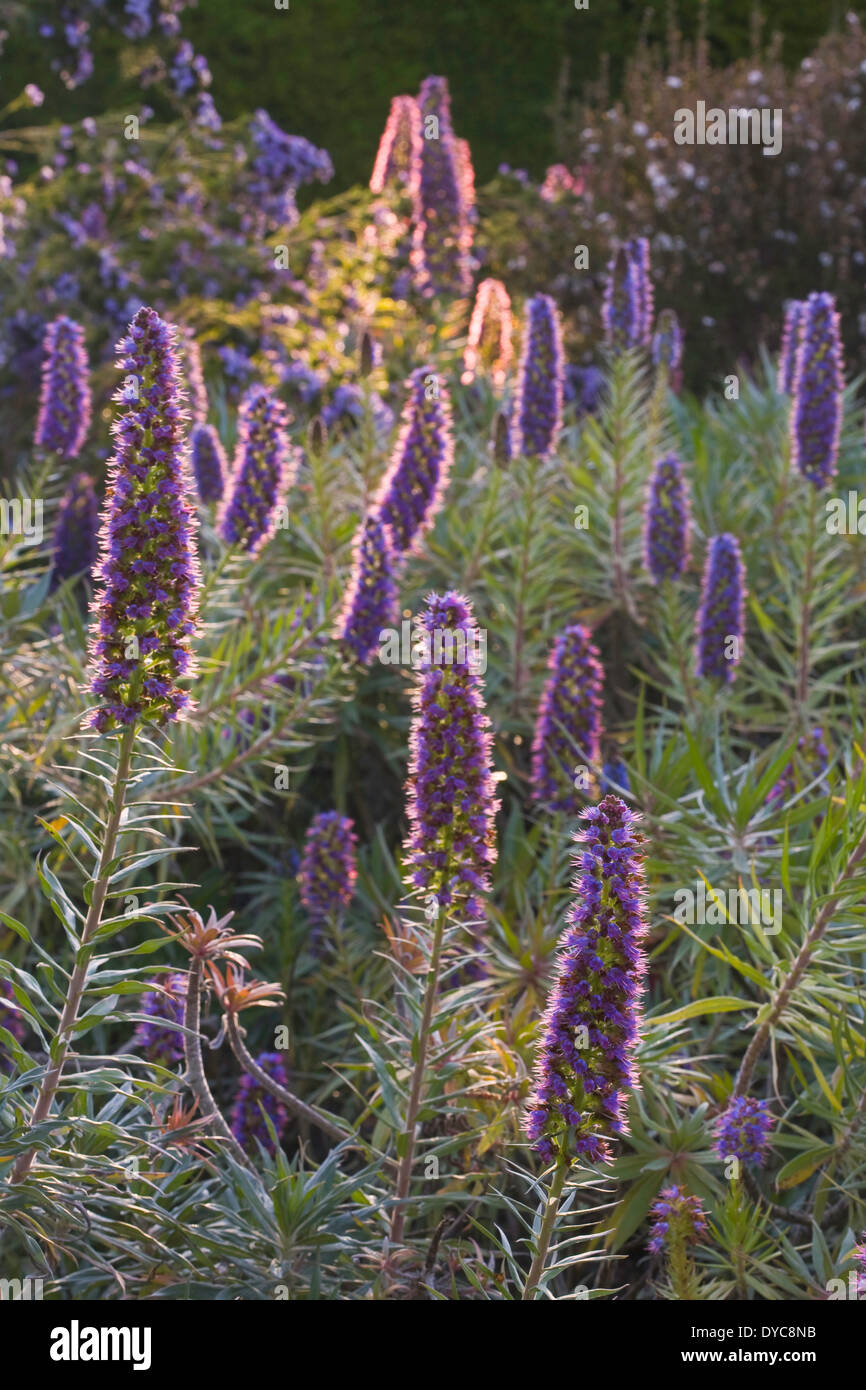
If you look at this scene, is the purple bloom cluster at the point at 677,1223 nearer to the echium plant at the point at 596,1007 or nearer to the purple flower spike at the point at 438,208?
the echium plant at the point at 596,1007

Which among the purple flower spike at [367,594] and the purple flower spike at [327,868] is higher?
the purple flower spike at [367,594]

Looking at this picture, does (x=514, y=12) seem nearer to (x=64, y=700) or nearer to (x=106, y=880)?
(x=64, y=700)

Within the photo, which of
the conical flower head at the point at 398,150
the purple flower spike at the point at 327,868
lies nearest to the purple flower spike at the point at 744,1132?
the purple flower spike at the point at 327,868

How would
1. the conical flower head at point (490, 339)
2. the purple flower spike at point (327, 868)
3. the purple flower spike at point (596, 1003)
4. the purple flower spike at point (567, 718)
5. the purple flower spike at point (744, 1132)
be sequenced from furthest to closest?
the conical flower head at point (490, 339), the purple flower spike at point (327, 868), the purple flower spike at point (567, 718), the purple flower spike at point (744, 1132), the purple flower spike at point (596, 1003)

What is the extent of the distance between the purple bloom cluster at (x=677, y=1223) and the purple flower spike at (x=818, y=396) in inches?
83.2

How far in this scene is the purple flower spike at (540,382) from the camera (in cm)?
388

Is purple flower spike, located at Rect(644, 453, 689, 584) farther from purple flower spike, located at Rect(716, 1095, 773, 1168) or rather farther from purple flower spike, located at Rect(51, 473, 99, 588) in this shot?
purple flower spike, located at Rect(51, 473, 99, 588)

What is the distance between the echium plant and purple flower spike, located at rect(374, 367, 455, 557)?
180cm

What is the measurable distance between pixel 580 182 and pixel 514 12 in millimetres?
5528

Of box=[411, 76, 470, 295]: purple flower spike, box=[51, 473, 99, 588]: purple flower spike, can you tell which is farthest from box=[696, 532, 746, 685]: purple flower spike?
box=[411, 76, 470, 295]: purple flower spike

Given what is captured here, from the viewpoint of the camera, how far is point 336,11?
45.8ft

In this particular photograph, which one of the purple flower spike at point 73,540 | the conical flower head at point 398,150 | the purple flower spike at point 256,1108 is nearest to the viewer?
the purple flower spike at point 256,1108

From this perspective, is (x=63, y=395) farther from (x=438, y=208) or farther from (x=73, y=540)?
(x=438, y=208)
